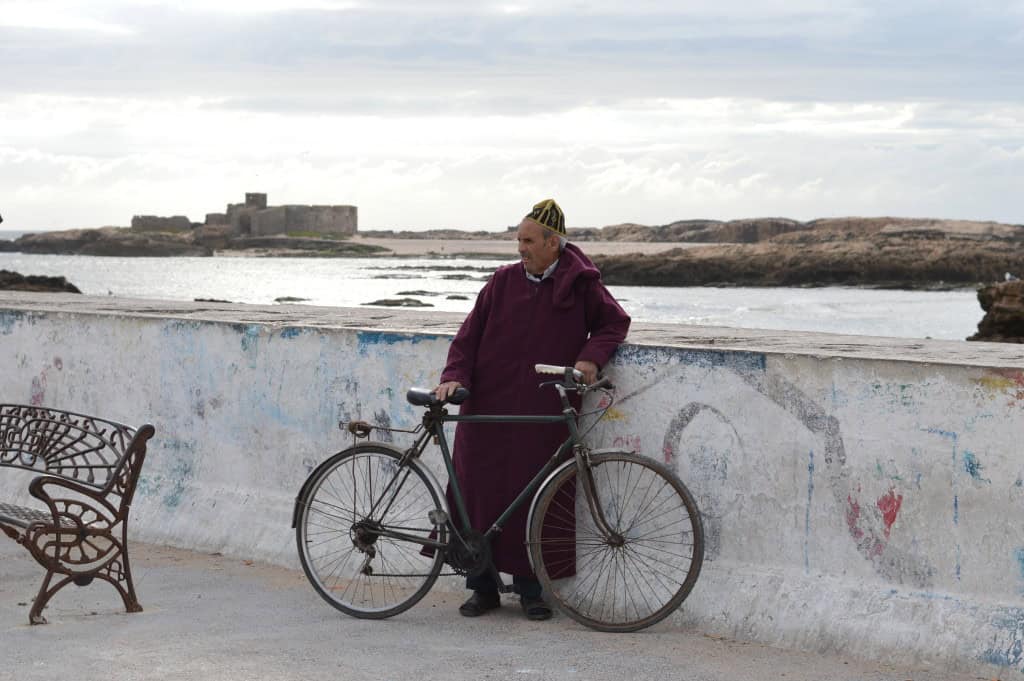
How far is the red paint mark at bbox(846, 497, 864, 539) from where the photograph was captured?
5426 millimetres

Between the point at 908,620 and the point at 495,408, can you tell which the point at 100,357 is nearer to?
the point at 495,408

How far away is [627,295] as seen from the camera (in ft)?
328

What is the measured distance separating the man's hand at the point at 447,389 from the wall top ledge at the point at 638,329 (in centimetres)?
68

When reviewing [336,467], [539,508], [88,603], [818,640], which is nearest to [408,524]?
[336,467]

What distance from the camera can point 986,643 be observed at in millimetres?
5102

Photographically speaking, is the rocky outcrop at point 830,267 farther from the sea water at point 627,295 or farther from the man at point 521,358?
the man at point 521,358

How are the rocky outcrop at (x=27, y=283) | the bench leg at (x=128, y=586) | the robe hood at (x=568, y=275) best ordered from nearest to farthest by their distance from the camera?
the robe hood at (x=568, y=275), the bench leg at (x=128, y=586), the rocky outcrop at (x=27, y=283)

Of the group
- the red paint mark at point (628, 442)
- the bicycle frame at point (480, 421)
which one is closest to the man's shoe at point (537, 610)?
the bicycle frame at point (480, 421)

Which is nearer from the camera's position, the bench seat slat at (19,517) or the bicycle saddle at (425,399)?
the bench seat slat at (19,517)

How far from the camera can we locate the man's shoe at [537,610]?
6.04 meters

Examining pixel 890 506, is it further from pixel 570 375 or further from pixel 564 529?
pixel 564 529

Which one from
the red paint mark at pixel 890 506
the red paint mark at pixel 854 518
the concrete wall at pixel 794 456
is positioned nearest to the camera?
the concrete wall at pixel 794 456

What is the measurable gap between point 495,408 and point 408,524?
942mm

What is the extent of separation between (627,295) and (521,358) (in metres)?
94.4
